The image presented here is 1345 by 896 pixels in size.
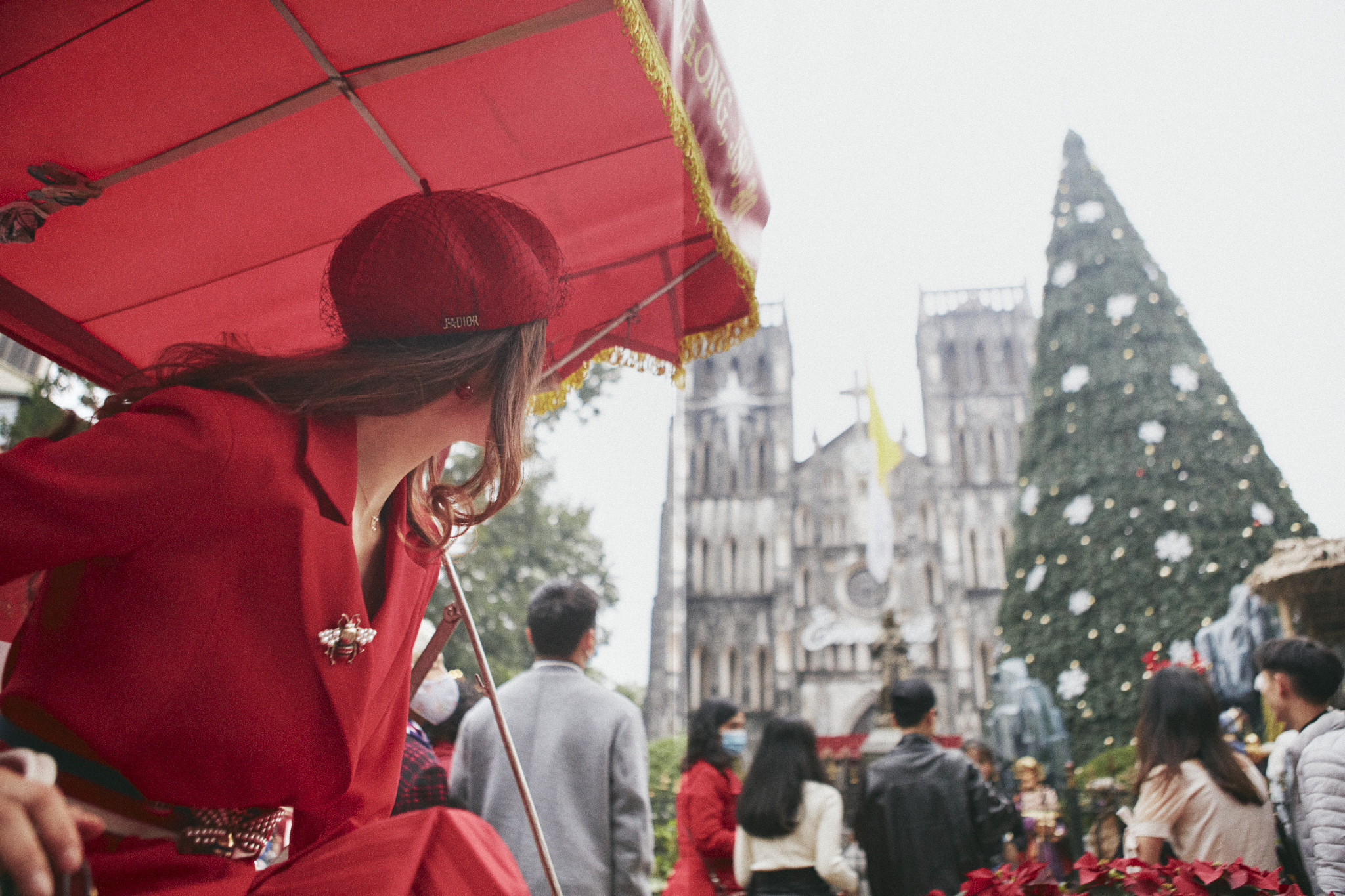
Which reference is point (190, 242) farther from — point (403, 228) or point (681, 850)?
point (681, 850)

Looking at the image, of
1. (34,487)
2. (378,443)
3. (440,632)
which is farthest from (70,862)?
(440,632)

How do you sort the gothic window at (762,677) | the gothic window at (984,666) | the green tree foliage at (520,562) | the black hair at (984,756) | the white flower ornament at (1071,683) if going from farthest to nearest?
the gothic window at (762,677) → the gothic window at (984,666) → the green tree foliage at (520,562) → the black hair at (984,756) → the white flower ornament at (1071,683)

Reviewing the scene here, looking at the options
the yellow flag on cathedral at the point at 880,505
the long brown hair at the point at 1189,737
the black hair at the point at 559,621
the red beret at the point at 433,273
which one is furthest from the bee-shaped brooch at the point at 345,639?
the yellow flag on cathedral at the point at 880,505

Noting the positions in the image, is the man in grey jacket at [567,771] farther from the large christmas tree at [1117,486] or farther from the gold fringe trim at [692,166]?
the large christmas tree at [1117,486]

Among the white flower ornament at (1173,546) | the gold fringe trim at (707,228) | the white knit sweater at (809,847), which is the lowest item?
the white knit sweater at (809,847)

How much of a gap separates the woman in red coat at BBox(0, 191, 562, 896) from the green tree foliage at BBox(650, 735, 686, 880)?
316cm

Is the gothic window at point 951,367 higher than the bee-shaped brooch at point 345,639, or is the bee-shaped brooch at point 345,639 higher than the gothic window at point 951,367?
the gothic window at point 951,367

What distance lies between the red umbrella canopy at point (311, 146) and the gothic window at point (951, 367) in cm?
2986

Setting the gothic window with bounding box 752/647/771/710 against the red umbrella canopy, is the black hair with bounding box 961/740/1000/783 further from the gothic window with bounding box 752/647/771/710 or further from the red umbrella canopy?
the gothic window with bounding box 752/647/771/710

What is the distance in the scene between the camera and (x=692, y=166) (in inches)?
76.0

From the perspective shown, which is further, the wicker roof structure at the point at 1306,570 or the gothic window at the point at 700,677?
the gothic window at the point at 700,677

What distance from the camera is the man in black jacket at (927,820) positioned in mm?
3264

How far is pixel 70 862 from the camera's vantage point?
1.91ft

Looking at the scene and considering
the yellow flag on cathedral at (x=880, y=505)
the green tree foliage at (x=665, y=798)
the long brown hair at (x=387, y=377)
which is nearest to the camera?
the long brown hair at (x=387, y=377)
